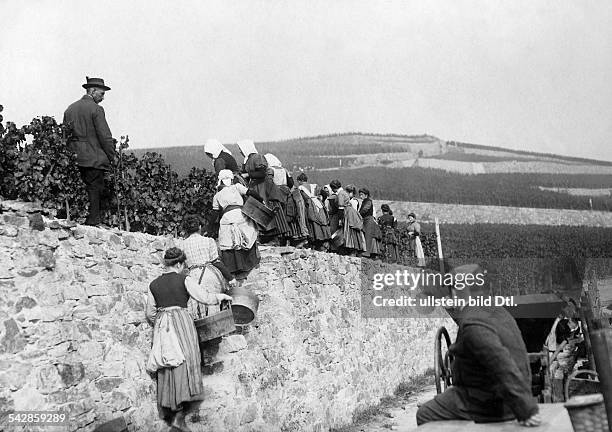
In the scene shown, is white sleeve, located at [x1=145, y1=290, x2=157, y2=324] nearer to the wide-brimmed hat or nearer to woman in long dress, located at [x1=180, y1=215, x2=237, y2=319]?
woman in long dress, located at [x1=180, y1=215, x2=237, y2=319]

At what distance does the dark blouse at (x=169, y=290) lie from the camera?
6.73m

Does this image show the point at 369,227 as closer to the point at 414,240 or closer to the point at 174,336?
the point at 414,240

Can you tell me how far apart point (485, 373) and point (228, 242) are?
4.84 m

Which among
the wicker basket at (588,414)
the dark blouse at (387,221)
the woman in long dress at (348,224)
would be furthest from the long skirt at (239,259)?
the dark blouse at (387,221)

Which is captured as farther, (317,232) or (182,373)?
(317,232)

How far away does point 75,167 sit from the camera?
287 inches

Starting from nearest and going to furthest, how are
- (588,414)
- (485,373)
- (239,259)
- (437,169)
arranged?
(588,414)
(485,373)
(239,259)
(437,169)

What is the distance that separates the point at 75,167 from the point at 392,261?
1148cm

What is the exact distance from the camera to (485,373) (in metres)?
4.70

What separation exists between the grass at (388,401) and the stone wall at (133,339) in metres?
0.17

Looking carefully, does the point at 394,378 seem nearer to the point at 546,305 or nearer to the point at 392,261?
the point at 392,261

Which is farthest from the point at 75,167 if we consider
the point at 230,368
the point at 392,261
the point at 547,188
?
the point at 547,188

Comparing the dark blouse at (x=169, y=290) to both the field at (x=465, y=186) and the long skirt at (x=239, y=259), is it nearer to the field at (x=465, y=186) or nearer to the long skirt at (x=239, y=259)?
the long skirt at (x=239, y=259)

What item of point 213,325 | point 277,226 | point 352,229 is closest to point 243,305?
point 213,325
